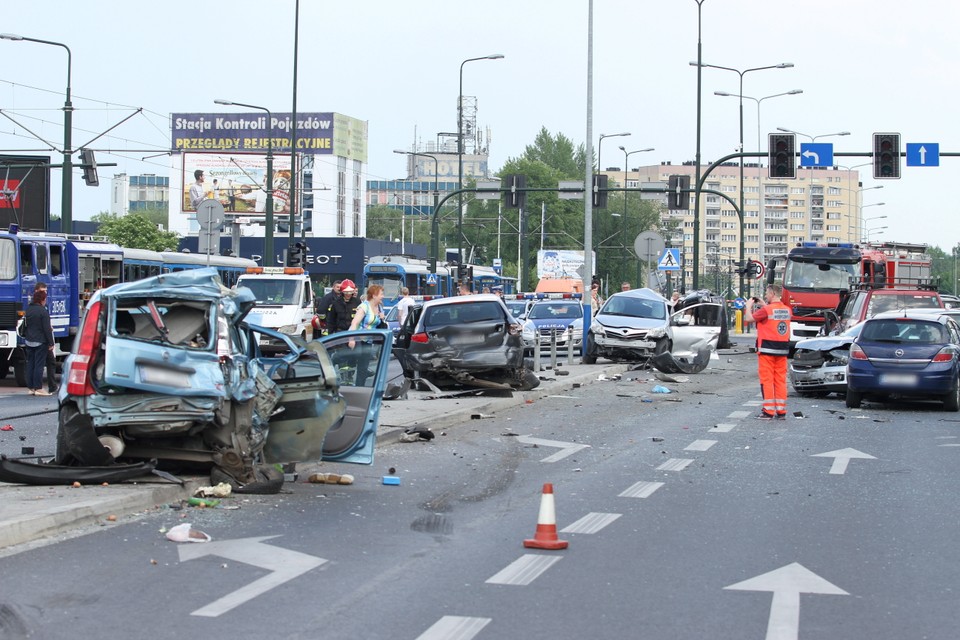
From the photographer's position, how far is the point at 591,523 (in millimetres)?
9109

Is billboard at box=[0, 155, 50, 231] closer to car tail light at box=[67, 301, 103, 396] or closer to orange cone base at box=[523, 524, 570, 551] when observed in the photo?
car tail light at box=[67, 301, 103, 396]

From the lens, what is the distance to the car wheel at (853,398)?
19.3 metres

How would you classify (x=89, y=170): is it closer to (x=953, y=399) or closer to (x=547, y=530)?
(x=953, y=399)

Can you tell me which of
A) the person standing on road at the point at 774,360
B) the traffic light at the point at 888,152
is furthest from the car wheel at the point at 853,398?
the traffic light at the point at 888,152

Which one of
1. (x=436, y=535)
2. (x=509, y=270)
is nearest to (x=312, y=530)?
(x=436, y=535)

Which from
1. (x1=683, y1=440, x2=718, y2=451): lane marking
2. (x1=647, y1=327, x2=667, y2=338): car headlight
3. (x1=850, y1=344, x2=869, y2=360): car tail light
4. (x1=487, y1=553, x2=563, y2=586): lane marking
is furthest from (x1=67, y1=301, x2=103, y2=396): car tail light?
(x1=647, y1=327, x2=667, y2=338): car headlight

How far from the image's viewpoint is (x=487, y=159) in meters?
199

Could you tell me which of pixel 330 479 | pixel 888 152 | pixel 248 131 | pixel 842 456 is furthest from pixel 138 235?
pixel 330 479

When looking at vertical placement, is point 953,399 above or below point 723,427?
above

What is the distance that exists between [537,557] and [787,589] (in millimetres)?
1559

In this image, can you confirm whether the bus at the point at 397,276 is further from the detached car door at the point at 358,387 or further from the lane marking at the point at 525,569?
the lane marking at the point at 525,569

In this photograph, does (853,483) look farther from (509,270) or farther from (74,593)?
(509,270)

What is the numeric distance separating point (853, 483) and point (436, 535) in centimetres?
465

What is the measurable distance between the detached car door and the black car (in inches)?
352
